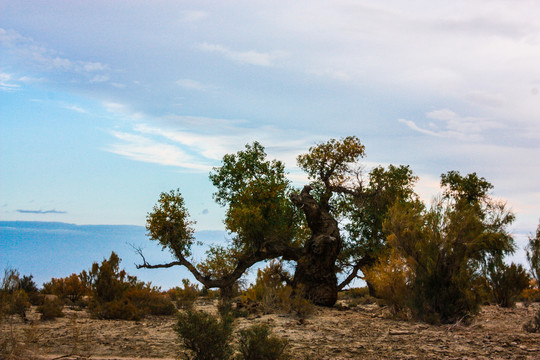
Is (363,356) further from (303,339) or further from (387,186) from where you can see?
(387,186)

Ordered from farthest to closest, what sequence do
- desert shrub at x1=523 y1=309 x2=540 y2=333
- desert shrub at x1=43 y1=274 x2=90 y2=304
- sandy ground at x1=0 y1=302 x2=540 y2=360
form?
desert shrub at x1=43 y1=274 x2=90 y2=304, desert shrub at x1=523 y1=309 x2=540 y2=333, sandy ground at x1=0 y1=302 x2=540 y2=360

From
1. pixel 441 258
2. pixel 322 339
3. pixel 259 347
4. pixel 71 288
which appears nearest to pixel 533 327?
pixel 441 258

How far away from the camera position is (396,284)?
15.3m

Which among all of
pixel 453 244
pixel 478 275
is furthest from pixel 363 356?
pixel 478 275

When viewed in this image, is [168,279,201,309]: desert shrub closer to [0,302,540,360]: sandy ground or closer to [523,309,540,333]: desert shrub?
[0,302,540,360]: sandy ground

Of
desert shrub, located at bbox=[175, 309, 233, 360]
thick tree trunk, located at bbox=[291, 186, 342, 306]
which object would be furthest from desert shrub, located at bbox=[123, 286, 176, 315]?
desert shrub, located at bbox=[175, 309, 233, 360]

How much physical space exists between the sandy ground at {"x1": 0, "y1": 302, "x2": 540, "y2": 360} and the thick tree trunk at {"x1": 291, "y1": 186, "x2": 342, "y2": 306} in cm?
318

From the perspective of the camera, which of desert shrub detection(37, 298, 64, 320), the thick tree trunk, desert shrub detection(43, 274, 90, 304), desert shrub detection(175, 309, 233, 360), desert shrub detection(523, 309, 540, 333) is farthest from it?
desert shrub detection(43, 274, 90, 304)

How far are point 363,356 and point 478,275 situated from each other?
7.61 meters

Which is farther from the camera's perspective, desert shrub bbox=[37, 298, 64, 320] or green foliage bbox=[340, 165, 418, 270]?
green foliage bbox=[340, 165, 418, 270]

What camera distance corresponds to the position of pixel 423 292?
47.0ft

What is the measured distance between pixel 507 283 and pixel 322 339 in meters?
13.4

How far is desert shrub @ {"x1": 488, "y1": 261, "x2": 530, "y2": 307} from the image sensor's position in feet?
65.9

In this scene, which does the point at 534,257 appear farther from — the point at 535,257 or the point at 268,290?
the point at 268,290
